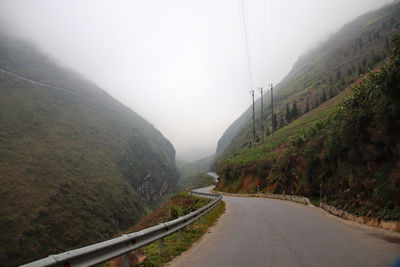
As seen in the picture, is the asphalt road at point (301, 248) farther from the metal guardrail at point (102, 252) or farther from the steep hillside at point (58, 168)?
the steep hillside at point (58, 168)

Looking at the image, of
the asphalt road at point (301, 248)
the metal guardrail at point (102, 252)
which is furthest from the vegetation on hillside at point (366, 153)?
the metal guardrail at point (102, 252)

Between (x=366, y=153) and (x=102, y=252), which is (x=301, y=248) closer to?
(x=102, y=252)

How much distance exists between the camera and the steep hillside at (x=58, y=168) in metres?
38.8

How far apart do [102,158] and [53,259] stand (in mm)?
75488

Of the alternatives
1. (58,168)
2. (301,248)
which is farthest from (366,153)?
(58,168)

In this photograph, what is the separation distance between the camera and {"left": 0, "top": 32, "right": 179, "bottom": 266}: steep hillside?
38844mm

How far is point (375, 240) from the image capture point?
6.23 m

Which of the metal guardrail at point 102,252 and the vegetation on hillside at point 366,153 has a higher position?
the vegetation on hillside at point 366,153

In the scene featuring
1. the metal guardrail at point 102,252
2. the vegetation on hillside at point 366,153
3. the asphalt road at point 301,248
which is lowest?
the asphalt road at point 301,248

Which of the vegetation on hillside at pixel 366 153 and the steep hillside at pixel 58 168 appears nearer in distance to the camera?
the vegetation on hillside at pixel 366 153

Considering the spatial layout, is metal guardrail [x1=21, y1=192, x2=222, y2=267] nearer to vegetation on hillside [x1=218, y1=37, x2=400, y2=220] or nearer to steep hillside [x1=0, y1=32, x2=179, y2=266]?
vegetation on hillside [x1=218, y1=37, x2=400, y2=220]

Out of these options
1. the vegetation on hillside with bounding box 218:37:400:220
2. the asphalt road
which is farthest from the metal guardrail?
the vegetation on hillside with bounding box 218:37:400:220

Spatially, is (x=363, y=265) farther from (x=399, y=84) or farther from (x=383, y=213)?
(x=399, y=84)

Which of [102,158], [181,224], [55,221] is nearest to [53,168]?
[55,221]
